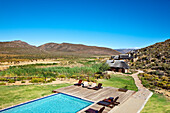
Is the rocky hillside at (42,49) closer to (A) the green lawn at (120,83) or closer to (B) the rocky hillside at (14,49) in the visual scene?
(B) the rocky hillside at (14,49)

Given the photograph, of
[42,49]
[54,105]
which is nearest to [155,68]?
[54,105]

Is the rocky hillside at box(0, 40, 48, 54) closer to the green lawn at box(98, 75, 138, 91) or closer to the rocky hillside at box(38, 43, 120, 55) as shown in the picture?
the rocky hillside at box(38, 43, 120, 55)

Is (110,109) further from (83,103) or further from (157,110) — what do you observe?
(157,110)

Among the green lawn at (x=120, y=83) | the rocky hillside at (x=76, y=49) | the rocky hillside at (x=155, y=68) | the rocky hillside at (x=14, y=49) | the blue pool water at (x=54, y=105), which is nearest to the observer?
the blue pool water at (x=54, y=105)

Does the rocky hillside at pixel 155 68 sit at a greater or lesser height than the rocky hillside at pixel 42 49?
lesser

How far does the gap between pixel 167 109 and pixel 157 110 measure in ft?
2.44

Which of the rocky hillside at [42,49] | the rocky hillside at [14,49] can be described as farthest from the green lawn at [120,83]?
the rocky hillside at [14,49]

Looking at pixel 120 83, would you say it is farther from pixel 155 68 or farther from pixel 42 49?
pixel 42 49

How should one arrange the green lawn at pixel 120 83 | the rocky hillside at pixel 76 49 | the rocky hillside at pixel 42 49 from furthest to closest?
the rocky hillside at pixel 76 49
the rocky hillside at pixel 42 49
the green lawn at pixel 120 83

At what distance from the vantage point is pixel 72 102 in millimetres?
8680

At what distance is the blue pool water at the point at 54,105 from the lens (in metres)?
7.43

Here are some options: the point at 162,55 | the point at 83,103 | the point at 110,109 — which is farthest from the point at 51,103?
the point at 162,55

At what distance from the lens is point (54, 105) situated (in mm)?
8320

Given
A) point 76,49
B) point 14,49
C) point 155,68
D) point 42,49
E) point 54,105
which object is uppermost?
point 76,49
